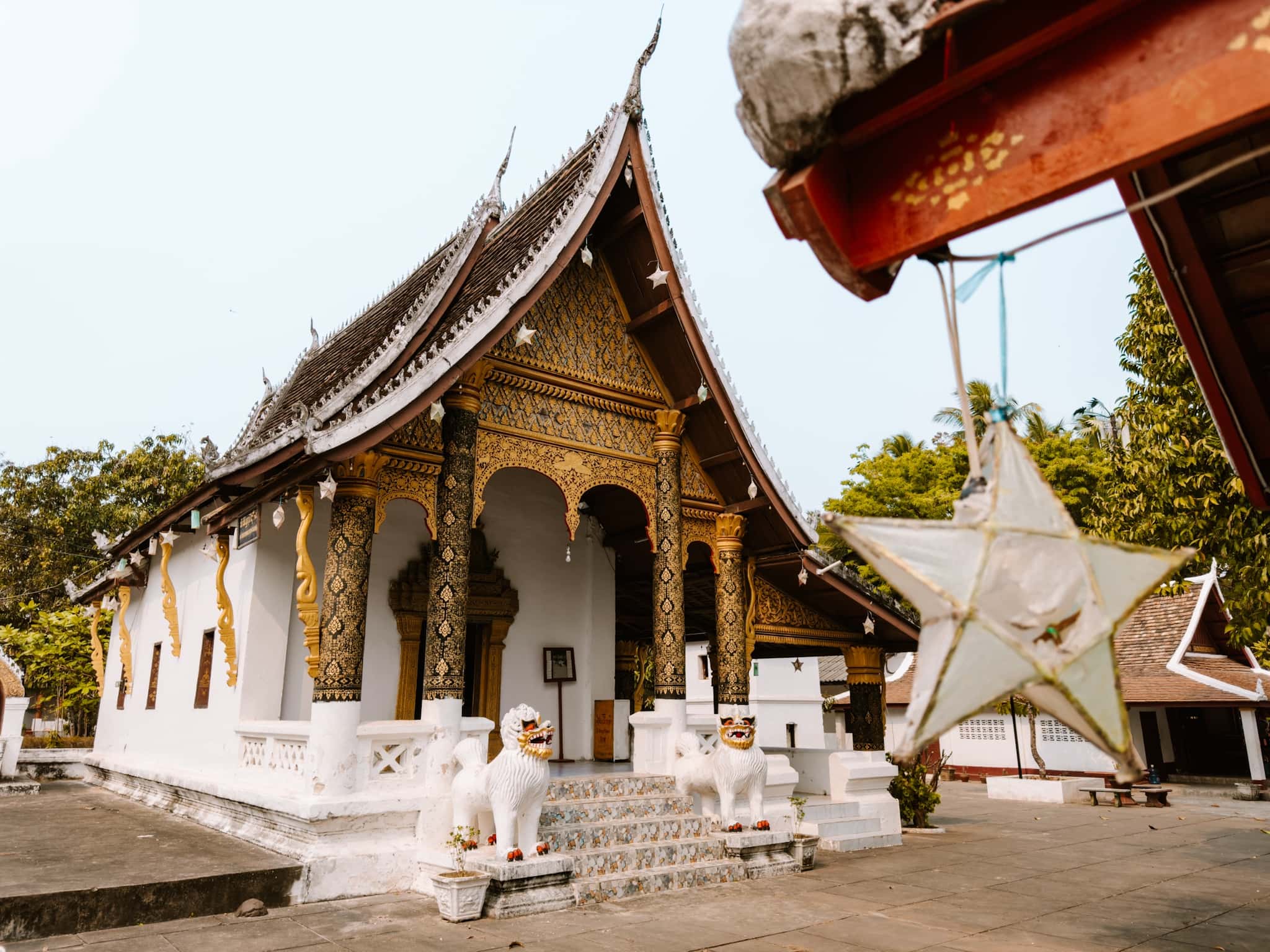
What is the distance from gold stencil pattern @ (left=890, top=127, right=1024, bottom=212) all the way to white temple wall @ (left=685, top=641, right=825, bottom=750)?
620 inches

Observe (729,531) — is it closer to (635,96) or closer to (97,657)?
(635,96)

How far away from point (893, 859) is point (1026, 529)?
727 centimetres

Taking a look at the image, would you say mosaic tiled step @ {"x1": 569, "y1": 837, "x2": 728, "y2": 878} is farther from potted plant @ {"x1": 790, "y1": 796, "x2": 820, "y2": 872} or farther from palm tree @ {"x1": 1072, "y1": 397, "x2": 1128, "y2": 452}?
palm tree @ {"x1": 1072, "y1": 397, "x2": 1128, "y2": 452}

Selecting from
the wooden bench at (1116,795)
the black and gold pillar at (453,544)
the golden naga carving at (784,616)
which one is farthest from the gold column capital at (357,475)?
Result: the wooden bench at (1116,795)

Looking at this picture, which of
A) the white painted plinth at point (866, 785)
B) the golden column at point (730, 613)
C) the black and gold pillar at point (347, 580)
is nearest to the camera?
the black and gold pillar at point (347, 580)

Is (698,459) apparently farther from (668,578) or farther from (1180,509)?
(1180,509)

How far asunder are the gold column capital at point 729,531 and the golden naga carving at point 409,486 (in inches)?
128

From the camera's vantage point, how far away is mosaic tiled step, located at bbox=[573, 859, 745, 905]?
19.1 feet

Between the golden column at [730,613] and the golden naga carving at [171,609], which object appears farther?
the golden naga carving at [171,609]

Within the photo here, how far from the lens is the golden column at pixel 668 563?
801 cm

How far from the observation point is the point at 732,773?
712cm

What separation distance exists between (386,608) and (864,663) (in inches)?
222

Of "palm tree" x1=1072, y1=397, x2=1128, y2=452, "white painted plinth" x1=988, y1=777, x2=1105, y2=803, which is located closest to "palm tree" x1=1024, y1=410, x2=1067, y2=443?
"palm tree" x1=1072, y1=397, x2=1128, y2=452

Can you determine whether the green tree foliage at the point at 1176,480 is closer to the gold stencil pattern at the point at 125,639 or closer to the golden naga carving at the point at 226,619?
the golden naga carving at the point at 226,619
